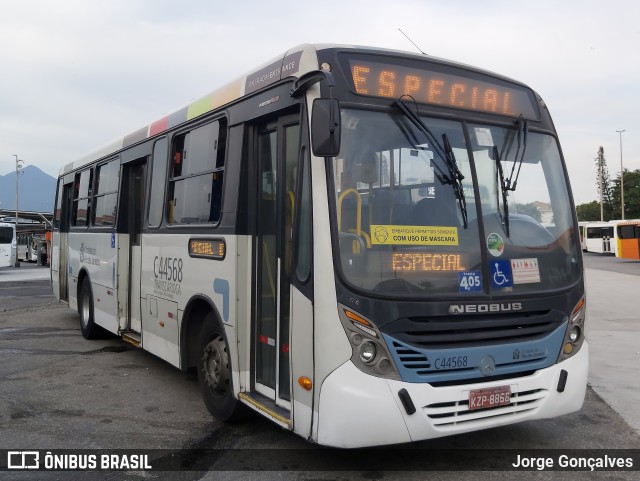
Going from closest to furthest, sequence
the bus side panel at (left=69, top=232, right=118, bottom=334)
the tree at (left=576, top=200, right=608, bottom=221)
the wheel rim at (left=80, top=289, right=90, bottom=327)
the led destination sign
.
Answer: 1. the led destination sign
2. the bus side panel at (left=69, top=232, right=118, bottom=334)
3. the wheel rim at (left=80, top=289, right=90, bottom=327)
4. the tree at (left=576, top=200, right=608, bottom=221)

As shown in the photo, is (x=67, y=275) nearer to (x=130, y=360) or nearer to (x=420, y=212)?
(x=130, y=360)

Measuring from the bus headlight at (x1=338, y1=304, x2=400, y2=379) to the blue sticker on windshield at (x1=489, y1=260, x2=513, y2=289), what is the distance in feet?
3.23

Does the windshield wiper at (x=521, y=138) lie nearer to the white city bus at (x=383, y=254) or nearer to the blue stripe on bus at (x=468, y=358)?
the white city bus at (x=383, y=254)

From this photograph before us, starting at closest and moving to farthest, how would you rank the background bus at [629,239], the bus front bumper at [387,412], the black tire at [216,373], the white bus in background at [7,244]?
the bus front bumper at [387,412]
the black tire at [216,373]
the white bus in background at [7,244]
the background bus at [629,239]

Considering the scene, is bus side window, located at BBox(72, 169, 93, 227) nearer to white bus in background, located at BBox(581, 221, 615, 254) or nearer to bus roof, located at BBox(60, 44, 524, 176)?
bus roof, located at BBox(60, 44, 524, 176)

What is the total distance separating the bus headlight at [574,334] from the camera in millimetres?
4730

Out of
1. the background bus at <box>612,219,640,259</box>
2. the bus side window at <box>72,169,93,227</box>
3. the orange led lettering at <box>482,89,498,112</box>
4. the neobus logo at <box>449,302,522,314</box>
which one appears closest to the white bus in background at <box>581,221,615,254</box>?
the background bus at <box>612,219,640,259</box>

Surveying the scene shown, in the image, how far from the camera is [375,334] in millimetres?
4027

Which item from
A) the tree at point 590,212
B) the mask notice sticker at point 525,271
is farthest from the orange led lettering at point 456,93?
the tree at point 590,212

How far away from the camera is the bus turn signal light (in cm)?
418

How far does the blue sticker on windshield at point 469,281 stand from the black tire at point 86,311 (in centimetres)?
698

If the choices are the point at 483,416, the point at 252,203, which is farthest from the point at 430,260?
the point at 252,203

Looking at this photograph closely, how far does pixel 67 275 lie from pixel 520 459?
9.03 meters

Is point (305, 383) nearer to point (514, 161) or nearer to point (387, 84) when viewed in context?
point (387, 84)
